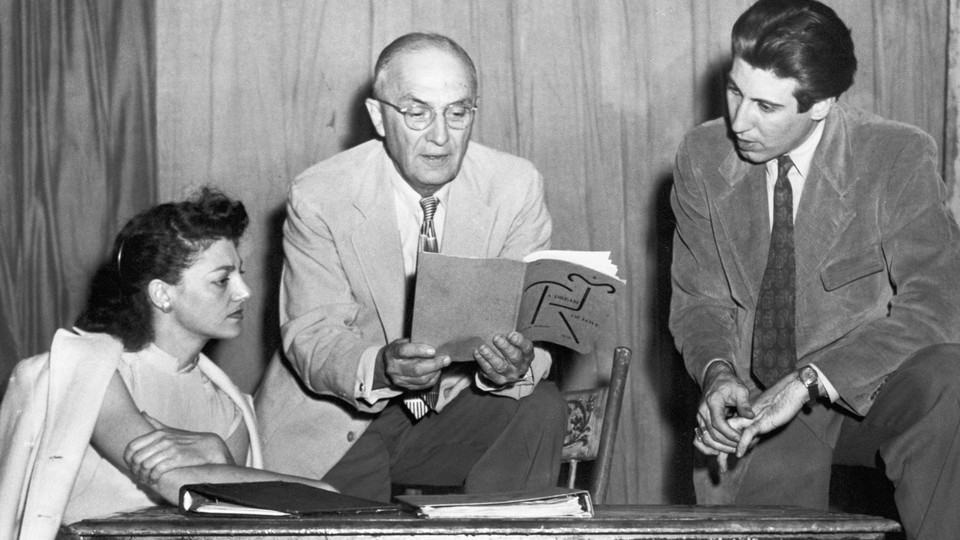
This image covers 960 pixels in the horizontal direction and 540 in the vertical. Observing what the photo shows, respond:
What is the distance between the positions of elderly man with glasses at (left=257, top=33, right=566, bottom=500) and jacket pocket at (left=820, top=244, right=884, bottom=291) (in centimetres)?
74

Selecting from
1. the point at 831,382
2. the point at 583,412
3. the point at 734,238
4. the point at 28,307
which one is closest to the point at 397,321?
the point at 583,412

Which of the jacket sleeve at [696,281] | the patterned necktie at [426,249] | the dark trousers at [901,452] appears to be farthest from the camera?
the patterned necktie at [426,249]

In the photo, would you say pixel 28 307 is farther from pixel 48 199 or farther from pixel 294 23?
pixel 294 23

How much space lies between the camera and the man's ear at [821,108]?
9.17 feet

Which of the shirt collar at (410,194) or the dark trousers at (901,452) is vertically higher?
the shirt collar at (410,194)

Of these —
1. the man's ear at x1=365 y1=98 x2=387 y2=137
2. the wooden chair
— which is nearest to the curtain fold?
the man's ear at x1=365 y1=98 x2=387 y2=137

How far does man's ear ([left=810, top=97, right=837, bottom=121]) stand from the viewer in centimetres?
279

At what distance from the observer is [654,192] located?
401 centimetres

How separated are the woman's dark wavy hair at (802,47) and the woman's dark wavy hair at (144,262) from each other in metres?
1.44

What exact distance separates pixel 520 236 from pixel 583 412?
1.72 ft

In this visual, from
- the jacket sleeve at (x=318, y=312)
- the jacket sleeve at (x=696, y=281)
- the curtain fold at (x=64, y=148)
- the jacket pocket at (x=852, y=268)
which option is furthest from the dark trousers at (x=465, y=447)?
the curtain fold at (x=64, y=148)

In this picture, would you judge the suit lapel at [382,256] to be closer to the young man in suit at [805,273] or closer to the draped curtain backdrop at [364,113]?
the young man in suit at [805,273]

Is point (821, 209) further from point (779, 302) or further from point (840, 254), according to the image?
point (779, 302)

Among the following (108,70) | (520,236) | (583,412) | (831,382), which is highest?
(108,70)
